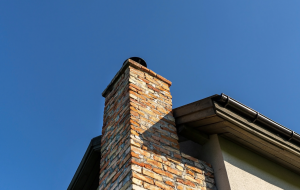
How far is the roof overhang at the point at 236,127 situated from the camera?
4711 mm

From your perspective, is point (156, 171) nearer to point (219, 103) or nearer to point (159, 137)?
point (159, 137)

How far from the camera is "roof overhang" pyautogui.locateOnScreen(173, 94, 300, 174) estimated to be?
4711mm

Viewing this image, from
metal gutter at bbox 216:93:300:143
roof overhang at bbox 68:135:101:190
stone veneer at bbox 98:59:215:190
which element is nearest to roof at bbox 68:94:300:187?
metal gutter at bbox 216:93:300:143

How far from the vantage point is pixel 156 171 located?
407 centimetres

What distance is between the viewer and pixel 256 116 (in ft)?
15.9

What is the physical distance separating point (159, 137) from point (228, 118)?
39.3 inches

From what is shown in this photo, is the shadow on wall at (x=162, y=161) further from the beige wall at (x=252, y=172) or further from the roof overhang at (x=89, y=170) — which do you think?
the roof overhang at (x=89, y=170)

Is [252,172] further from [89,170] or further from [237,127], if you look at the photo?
[89,170]

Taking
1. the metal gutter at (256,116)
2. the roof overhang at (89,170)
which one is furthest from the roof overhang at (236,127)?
the roof overhang at (89,170)

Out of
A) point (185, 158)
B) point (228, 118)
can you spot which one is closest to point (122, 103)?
point (185, 158)

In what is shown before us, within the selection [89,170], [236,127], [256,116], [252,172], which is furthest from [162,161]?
[89,170]

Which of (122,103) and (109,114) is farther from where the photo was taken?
(109,114)

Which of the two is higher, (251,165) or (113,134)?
(113,134)

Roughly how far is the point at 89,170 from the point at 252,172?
2783 millimetres
